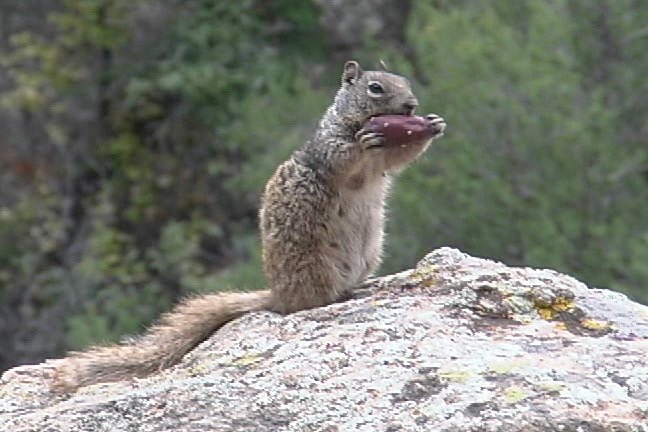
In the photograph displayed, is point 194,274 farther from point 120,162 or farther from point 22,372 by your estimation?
point 22,372

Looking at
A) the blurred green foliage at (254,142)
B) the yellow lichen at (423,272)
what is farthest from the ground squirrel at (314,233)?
the blurred green foliage at (254,142)

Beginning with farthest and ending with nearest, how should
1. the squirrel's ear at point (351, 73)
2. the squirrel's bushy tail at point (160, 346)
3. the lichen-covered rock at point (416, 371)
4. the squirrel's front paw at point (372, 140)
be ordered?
1. the squirrel's ear at point (351, 73)
2. the squirrel's front paw at point (372, 140)
3. the squirrel's bushy tail at point (160, 346)
4. the lichen-covered rock at point (416, 371)

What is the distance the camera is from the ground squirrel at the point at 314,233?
466cm

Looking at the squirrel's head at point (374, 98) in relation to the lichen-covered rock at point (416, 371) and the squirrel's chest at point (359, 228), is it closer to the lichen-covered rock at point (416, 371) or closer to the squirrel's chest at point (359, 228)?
the squirrel's chest at point (359, 228)

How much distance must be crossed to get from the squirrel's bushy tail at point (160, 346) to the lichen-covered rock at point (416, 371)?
188 millimetres

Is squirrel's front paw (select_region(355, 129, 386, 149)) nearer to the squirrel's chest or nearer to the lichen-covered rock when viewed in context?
the squirrel's chest

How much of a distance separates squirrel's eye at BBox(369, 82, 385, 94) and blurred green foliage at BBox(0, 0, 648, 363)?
537 cm

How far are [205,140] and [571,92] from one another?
5251mm

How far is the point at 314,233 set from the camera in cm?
500

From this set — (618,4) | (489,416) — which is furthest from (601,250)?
(489,416)

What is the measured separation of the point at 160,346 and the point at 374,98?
1.22 m

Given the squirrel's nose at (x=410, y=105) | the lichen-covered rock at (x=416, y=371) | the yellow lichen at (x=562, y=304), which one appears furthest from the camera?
the squirrel's nose at (x=410, y=105)

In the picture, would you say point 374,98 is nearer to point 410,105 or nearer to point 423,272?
point 410,105

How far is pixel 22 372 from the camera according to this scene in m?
4.64
